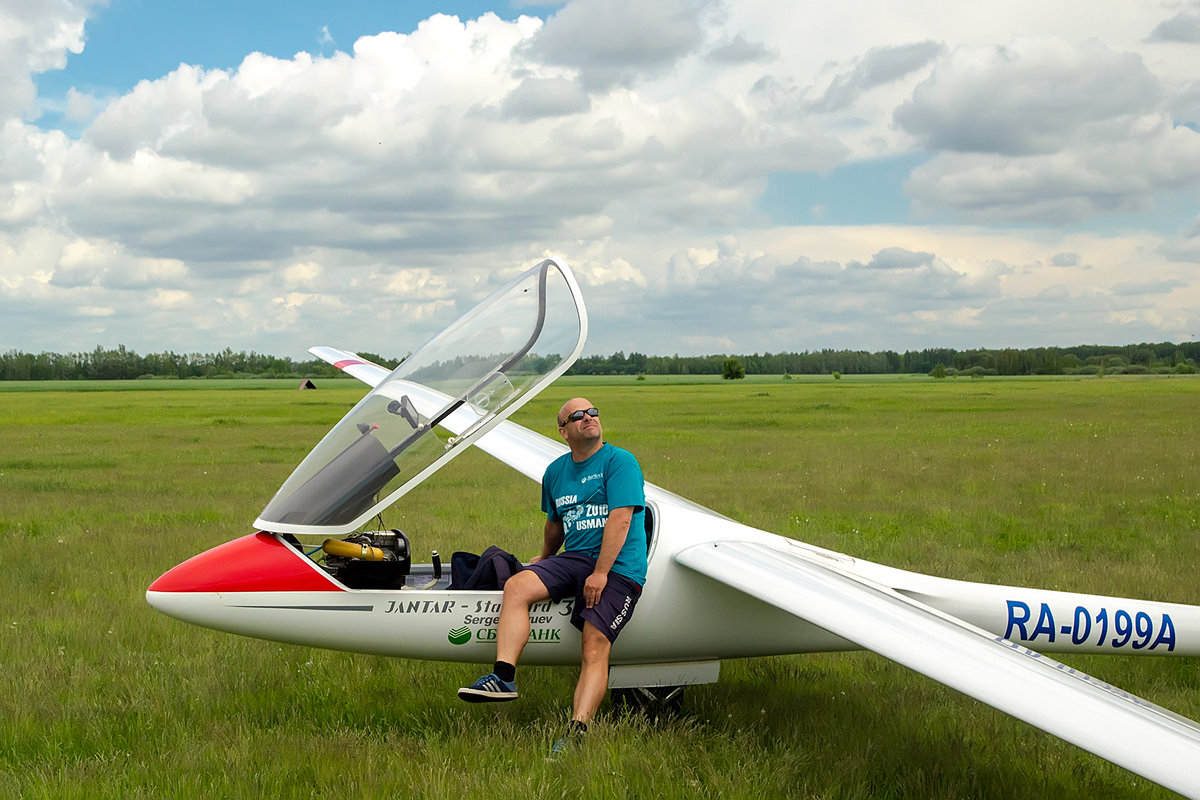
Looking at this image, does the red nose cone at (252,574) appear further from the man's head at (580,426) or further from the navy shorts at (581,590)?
the man's head at (580,426)

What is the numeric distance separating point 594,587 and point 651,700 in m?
1.10

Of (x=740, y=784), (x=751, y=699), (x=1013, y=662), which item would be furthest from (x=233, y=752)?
(x=1013, y=662)

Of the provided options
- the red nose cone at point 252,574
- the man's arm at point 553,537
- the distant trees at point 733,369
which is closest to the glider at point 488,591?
the red nose cone at point 252,574

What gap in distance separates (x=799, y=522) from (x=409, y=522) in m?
5.35

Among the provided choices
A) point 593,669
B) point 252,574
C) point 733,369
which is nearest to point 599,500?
point 593,669

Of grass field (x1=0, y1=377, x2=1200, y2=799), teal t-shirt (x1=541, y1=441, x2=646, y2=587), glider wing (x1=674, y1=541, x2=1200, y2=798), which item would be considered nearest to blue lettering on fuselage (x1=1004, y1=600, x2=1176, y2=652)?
grass field (x1=0, y1=377, x2=1200, y2=799)

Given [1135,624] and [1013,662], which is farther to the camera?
[1135,624]

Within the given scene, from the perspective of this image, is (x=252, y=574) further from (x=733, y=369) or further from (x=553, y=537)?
(x=733, y=369)

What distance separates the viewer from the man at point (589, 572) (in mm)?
5238

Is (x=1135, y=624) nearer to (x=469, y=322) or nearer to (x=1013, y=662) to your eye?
(x=1013, y=662)

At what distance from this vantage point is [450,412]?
5371mm

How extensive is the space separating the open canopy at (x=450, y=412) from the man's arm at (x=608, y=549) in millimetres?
860

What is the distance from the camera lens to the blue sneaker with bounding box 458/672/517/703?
16.5 feet

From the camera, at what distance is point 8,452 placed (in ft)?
79.3
